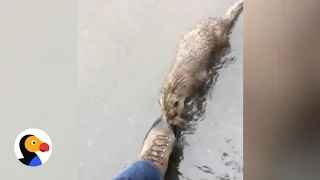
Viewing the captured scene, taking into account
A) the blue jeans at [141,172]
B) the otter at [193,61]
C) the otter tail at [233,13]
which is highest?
the otter tail at [233,13]

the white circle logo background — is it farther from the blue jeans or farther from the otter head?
the otter head

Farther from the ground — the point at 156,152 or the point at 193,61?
the point at 193,61

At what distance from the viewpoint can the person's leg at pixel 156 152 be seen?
41.1 inches

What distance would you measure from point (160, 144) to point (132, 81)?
0.19 m

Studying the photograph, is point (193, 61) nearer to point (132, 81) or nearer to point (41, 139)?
point (132, 81)

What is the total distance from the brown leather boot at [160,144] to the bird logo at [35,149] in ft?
0.86

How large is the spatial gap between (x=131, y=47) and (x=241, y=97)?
1.07ft

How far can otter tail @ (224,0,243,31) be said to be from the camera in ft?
3.39

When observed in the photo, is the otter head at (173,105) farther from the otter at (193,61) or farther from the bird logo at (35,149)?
the bird logo at (35,149)

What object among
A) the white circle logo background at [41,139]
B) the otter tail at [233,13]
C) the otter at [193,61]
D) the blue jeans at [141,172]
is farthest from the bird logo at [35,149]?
the otter tail at [233,13]

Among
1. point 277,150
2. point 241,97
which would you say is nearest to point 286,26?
point 241,97

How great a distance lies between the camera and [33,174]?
3.48 feet

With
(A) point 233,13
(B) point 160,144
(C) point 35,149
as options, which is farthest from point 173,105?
(C) point 35,149

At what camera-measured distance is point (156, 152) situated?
1054mm
